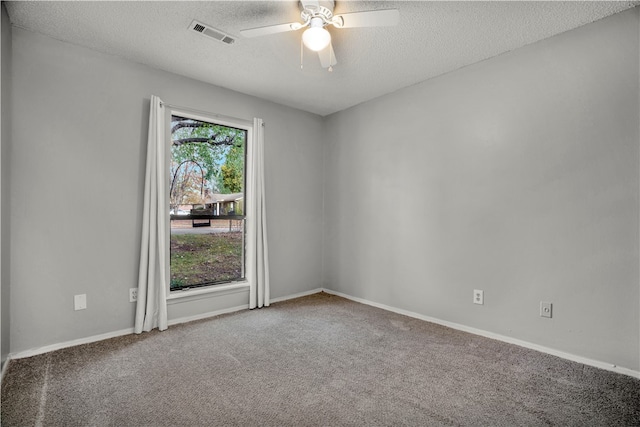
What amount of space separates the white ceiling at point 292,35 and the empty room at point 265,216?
0.8 inches

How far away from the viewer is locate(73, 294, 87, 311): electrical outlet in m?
2.64

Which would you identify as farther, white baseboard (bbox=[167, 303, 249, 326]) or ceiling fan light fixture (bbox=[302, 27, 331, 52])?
white baseboard (bbox=[167, 303, 249, 326])

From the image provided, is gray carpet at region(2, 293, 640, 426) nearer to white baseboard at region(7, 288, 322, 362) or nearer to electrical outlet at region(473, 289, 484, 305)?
white baseboard at region(7, 288, 322, 362)

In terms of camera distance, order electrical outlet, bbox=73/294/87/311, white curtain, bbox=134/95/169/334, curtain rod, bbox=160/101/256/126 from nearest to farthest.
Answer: electrical outlet, bbox=73/294/87/311
white curtain, bbox=134/95/169/334
curtain rod, bbox=160/101/256/126

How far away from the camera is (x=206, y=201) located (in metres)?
3.50

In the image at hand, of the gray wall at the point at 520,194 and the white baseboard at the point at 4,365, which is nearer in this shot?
the white baseboard at the point at 4,365

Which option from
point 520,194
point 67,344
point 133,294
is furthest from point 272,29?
point 67,344

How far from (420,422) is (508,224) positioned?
182 cm

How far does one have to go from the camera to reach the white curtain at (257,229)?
3695 millimetres

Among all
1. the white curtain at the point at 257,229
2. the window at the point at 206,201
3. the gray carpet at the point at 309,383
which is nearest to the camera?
the gray carpet at the point at 309,383

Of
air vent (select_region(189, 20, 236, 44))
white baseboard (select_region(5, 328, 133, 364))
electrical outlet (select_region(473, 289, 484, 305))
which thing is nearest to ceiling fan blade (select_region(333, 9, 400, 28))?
air vent (select_region(189, 20, 236, 44))

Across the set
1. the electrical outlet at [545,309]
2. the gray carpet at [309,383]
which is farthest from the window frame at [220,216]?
the electrical outlet at [545,309]

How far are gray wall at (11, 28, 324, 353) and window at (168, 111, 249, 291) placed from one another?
0.25 meters

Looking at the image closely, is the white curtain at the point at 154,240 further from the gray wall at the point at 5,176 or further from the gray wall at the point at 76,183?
the gray wall at the point at 5,176
